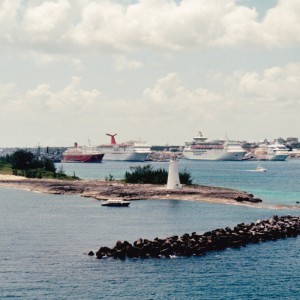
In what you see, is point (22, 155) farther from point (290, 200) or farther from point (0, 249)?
point (0, 249)

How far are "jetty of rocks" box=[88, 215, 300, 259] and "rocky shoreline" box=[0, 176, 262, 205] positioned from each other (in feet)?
95.1

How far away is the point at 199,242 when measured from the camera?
52219 millimetres

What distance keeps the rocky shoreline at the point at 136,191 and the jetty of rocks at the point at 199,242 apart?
29.0 meters

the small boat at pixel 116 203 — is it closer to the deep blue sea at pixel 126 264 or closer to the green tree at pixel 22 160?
the deep blue sea at pixel 126 264

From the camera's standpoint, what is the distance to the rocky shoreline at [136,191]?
92625 mm

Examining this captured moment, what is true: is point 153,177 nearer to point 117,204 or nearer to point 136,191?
point 136,191

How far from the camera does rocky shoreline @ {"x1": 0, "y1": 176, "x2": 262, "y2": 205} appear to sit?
92.6 metres

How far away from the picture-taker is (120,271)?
4391 cm

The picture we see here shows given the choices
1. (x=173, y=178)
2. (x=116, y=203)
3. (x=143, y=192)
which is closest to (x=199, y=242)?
(x=116, y=203)

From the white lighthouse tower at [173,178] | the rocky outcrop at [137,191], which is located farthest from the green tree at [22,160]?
the white lighthouse tower at [173,178]

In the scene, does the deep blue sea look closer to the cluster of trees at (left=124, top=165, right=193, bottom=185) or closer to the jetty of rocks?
the jetty of rocks

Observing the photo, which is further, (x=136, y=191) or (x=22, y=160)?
(x=22, y=160)

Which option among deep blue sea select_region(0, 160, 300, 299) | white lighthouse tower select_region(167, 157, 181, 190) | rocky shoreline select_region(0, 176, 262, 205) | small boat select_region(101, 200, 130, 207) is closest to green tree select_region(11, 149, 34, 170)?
rocky shoreline select_region(0, 176, 262, 205)

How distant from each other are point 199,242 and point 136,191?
4633cm
